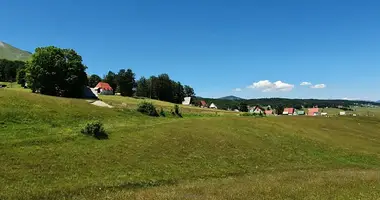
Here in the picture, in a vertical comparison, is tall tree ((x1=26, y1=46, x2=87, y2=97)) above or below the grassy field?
above

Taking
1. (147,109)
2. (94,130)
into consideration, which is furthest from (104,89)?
(94,130)

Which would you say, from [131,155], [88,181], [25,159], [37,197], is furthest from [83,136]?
[37,197]

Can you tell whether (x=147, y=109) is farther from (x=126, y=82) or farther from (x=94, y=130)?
(x=126, y=82)

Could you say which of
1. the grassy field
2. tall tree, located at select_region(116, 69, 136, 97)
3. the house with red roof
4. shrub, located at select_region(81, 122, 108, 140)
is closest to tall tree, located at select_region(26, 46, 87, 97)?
the grassy field

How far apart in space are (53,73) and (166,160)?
70778 millimetres

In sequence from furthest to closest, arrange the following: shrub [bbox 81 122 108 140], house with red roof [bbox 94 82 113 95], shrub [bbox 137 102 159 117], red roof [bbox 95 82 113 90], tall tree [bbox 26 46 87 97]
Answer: red roof [bbox 95 82 113 90] < house with red roof [bbox 94 82 113 95] < tall tree [bbox 26 46 87 97] < shrub [bbox 137 102 159 117] < shrub [bbox 81 122 108 140]

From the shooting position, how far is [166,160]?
1367 inches

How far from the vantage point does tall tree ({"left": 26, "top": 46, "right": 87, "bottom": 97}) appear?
309 feet

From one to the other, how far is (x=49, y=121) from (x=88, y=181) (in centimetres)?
2471

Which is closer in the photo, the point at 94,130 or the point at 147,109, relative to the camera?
the point at 94,130

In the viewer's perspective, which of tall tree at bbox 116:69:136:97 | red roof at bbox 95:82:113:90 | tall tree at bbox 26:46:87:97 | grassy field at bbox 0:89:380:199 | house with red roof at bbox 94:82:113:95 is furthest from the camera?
tall tree at bbox 116:69:136:97

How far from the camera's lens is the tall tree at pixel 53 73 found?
309ft

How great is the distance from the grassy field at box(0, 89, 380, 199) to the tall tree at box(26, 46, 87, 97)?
123ft

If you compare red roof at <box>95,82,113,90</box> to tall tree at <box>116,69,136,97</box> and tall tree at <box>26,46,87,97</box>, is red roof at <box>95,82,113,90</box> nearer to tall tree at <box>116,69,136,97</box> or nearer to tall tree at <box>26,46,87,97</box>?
tall tree at <box>116,69,136,97</box>
